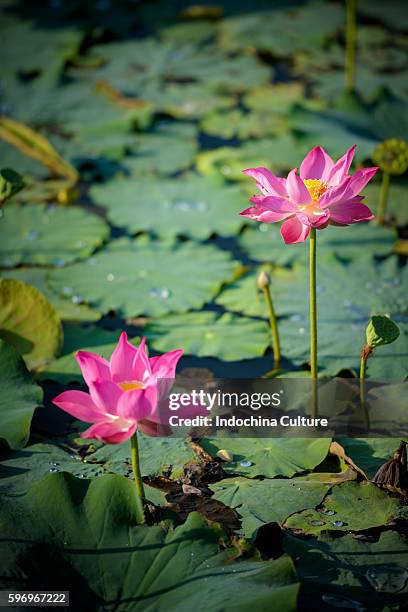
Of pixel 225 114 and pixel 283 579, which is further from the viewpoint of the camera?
pixel 225 114

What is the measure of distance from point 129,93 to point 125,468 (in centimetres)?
294

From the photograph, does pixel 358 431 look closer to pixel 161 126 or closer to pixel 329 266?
pixel 329 266

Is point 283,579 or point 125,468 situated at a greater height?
point 283,579

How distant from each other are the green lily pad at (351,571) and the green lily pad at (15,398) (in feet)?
2.47

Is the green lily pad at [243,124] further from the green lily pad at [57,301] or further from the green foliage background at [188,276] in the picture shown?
the green lily pad at [57,301]

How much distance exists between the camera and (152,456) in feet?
6.50

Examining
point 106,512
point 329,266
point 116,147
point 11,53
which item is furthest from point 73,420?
point 11,53

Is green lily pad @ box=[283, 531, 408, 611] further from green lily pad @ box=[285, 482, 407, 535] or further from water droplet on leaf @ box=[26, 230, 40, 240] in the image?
water droplet on leaf @ box=[26, 230, 40, 240]

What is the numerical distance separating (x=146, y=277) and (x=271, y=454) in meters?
1.10

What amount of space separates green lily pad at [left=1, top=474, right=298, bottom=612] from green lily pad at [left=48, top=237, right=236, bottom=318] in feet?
3.56

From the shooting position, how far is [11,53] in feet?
15.2

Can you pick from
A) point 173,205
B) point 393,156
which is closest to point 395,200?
point 393,156

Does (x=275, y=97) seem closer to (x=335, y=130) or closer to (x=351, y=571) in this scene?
(x=335, y=130)

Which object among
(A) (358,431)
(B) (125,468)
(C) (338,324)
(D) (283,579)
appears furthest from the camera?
(C) (338,324)
